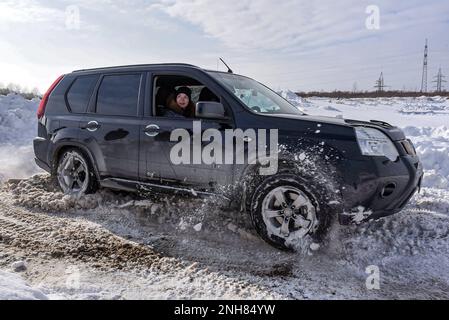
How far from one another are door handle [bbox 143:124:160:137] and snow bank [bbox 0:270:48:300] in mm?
2032

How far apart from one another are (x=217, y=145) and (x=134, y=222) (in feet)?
4.64

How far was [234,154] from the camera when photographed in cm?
384

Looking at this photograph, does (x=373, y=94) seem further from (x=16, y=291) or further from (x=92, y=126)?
(x=16, y=291)

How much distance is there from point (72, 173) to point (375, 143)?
385cm

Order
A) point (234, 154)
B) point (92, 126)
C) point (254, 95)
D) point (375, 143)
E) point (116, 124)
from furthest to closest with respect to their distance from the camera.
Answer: point (92, 126) < point (116, 124) < point (254, 95) < point (234, 154) < point (375, 143)

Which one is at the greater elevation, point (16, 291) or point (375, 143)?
point (375, 143)

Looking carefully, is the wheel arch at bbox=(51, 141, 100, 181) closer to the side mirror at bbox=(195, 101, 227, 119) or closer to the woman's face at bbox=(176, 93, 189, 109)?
the woman's face at bbox=(176, 93, 189, 109)

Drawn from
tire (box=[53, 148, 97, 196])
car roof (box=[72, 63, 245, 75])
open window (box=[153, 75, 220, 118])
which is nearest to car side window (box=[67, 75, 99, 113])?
car roof (box=[72, 63, 245, 75])

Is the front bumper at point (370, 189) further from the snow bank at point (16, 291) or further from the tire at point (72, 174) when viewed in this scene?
the tire at point (72, 174)

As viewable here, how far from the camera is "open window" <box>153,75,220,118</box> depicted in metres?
4.47

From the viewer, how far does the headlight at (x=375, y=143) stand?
3.47m

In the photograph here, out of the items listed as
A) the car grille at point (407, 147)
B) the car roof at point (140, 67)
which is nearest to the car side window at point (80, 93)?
the car roof at point (140, 67)

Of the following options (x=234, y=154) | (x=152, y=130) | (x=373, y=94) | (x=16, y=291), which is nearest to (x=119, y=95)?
(x=152, y=130)

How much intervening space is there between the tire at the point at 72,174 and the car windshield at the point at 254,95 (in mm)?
2159
